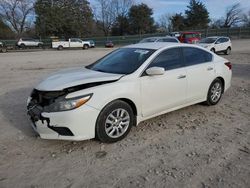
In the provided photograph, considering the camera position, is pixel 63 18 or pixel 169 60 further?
pixel 63 18

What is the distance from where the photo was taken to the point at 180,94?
5141 mm

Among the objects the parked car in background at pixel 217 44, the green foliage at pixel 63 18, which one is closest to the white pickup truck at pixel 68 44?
the green foliage at pixel 63 18

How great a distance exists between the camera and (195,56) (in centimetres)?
562

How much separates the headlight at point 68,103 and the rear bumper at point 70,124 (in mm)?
63

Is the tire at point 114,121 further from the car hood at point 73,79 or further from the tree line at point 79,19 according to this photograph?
the tree line at point 79,19

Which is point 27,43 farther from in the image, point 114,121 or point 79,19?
point 114,121

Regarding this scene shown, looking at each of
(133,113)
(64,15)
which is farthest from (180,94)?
(64,15)

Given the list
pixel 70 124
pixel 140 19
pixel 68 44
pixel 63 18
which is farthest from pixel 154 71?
pixel 140 19

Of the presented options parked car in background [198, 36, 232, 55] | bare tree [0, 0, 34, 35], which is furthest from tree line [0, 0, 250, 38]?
parked car in background [198, 36, 232, 55]

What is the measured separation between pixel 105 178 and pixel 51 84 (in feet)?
6.13

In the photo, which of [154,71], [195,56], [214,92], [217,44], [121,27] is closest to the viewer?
[154,71]

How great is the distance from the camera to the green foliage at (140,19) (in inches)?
2527

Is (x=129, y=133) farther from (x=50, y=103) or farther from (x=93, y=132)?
(x=50, y=103)

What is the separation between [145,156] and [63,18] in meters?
54.9
